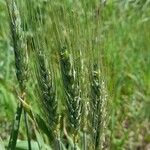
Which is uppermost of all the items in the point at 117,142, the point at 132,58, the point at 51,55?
the point at 132,58

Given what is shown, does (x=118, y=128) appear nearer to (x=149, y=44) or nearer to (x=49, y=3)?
(x=149, y=44)

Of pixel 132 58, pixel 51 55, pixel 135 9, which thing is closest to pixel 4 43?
pixel 132 58

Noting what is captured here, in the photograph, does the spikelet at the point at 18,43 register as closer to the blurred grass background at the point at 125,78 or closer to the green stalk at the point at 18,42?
the green stalk at the point at 18,42

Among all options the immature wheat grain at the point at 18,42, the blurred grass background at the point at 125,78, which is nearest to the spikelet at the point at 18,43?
the immature wheat grain at the point at 18,42

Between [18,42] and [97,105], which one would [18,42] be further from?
[97,105]

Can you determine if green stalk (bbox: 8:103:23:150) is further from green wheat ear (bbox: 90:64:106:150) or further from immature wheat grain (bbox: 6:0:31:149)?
green wheat ear (bbox: 90:64:106:150)

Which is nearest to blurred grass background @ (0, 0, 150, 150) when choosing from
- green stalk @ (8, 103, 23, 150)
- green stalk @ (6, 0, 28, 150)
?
green stalk @ (8, 103, 23, 150)

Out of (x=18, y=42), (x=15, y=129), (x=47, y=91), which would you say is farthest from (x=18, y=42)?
(x=15, y=129)
